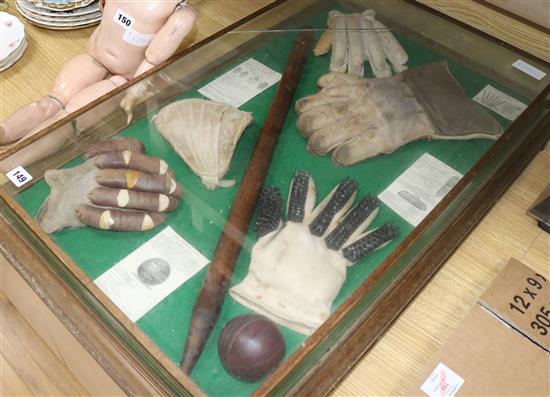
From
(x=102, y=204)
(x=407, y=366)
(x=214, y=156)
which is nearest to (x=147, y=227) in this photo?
(x=102, y=204)

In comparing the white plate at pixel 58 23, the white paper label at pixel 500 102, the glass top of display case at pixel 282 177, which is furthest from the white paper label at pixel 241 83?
the white plate at pixel 58 23

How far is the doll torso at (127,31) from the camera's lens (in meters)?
1.18

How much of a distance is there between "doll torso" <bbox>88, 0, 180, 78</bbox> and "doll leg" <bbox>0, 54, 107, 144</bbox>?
0.03m

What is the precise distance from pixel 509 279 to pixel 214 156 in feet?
2.01

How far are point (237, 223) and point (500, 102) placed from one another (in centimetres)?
68

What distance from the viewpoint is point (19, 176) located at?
967 mm

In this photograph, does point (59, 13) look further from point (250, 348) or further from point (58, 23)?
point (250, 348)

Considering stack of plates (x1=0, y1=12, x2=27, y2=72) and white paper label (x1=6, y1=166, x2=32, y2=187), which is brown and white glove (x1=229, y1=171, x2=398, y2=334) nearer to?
white paper label (x1=6, y1=166, x2=32, y2=187)

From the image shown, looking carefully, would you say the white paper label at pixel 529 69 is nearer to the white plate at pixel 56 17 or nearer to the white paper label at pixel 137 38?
the white paper label at pixel 137 38

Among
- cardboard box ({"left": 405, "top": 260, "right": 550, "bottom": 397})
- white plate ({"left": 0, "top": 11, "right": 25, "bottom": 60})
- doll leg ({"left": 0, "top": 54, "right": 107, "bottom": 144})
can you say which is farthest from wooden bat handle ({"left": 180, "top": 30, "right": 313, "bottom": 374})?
white plate ({"left": 0, "top": 11, "right": 25, "bottom": 60})

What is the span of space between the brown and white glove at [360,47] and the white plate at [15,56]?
2.61 ft

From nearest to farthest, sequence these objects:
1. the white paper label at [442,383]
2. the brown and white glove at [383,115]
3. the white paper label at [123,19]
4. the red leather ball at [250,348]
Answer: the red leather ball at [250,348], the white paper label at [442,383], the brown and white glove at [383,115], the white paper label at [123,19]

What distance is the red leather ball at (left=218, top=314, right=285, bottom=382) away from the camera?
736 millimetres

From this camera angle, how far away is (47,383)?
47.5 inches
